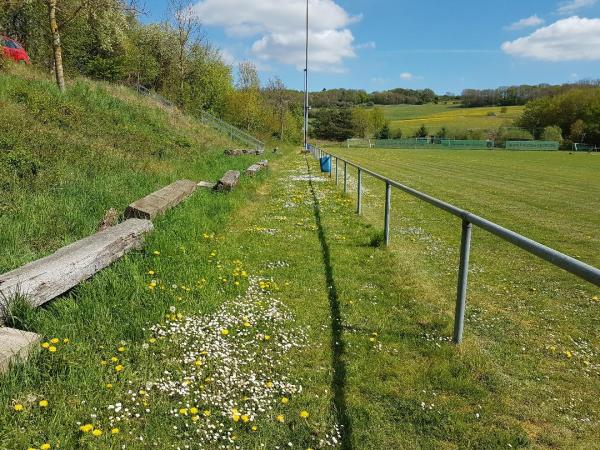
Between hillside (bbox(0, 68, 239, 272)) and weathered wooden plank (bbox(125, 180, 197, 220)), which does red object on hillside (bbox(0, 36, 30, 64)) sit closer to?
hillside (bbox(0, 68, 239, 272))

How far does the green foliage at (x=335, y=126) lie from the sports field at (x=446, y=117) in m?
16.9

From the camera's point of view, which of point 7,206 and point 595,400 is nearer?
point 595,400

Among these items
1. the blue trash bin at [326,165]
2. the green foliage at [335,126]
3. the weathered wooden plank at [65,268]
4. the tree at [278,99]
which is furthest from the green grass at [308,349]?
the green foliage at [335,126]

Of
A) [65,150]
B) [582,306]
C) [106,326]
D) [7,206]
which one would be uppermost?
[65,150]

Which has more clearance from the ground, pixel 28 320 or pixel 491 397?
pixel 28 320

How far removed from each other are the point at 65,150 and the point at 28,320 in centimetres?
746

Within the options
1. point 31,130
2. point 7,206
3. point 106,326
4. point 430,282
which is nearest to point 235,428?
point 106,326

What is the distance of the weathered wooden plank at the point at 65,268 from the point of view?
3797 millimetres

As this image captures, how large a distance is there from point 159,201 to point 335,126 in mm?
104781

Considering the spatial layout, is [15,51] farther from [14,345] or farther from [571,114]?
[571,114]

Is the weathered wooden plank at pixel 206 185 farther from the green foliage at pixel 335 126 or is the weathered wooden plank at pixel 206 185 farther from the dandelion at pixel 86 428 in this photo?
the green foliage at pixel 335 126

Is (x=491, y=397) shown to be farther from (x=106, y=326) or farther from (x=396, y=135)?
(x=396, y=135)

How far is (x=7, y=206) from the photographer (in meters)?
6.52

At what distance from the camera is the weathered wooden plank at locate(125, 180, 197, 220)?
22.9ft
